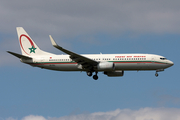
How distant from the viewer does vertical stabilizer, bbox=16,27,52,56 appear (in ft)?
210

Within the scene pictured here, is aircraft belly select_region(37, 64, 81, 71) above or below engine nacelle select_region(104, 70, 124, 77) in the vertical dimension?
above

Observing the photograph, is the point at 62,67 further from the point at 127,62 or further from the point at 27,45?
the point at 127,62

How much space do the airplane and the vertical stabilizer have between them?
0.32 metres

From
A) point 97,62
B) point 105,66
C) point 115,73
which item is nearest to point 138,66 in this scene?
point 105,66

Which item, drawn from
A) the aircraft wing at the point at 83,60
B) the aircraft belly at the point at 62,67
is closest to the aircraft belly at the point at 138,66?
the aircraft wing at the point at 83,60

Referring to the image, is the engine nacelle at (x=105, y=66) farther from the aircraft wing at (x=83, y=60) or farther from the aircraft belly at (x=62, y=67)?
the aircraft belly at (x=62, y=67)

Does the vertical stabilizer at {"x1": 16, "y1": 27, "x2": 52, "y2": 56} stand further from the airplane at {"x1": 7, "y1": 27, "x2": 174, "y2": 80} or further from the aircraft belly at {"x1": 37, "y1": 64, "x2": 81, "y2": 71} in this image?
the aircraft belly at {"x1": 37, "y1": 64, "x2": 81, "y2": 71}

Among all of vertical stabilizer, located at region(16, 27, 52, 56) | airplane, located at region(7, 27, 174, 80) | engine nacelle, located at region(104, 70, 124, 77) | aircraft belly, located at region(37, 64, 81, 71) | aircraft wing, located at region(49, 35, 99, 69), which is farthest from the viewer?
vertical stabilizer, located at region(16, 27, 52, 56)

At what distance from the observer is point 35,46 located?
212 ft

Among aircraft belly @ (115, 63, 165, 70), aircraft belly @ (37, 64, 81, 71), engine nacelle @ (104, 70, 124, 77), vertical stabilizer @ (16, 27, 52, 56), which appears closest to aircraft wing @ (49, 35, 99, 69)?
aircraft belly @ (37, 64, 81, 71)

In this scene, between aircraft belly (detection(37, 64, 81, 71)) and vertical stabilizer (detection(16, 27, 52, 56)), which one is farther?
vertical stabilizer (detection(16, 27, 52, 56))

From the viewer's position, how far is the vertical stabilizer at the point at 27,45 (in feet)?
210

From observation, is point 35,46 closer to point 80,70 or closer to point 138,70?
point 80,70

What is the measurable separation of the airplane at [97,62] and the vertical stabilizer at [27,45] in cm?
32
